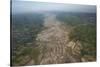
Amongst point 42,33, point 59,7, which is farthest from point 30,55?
point 59,7

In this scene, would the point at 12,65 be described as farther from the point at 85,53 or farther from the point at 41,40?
the point at 85,53

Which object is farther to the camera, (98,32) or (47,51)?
(98,32)

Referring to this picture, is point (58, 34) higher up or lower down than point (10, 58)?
higher up
